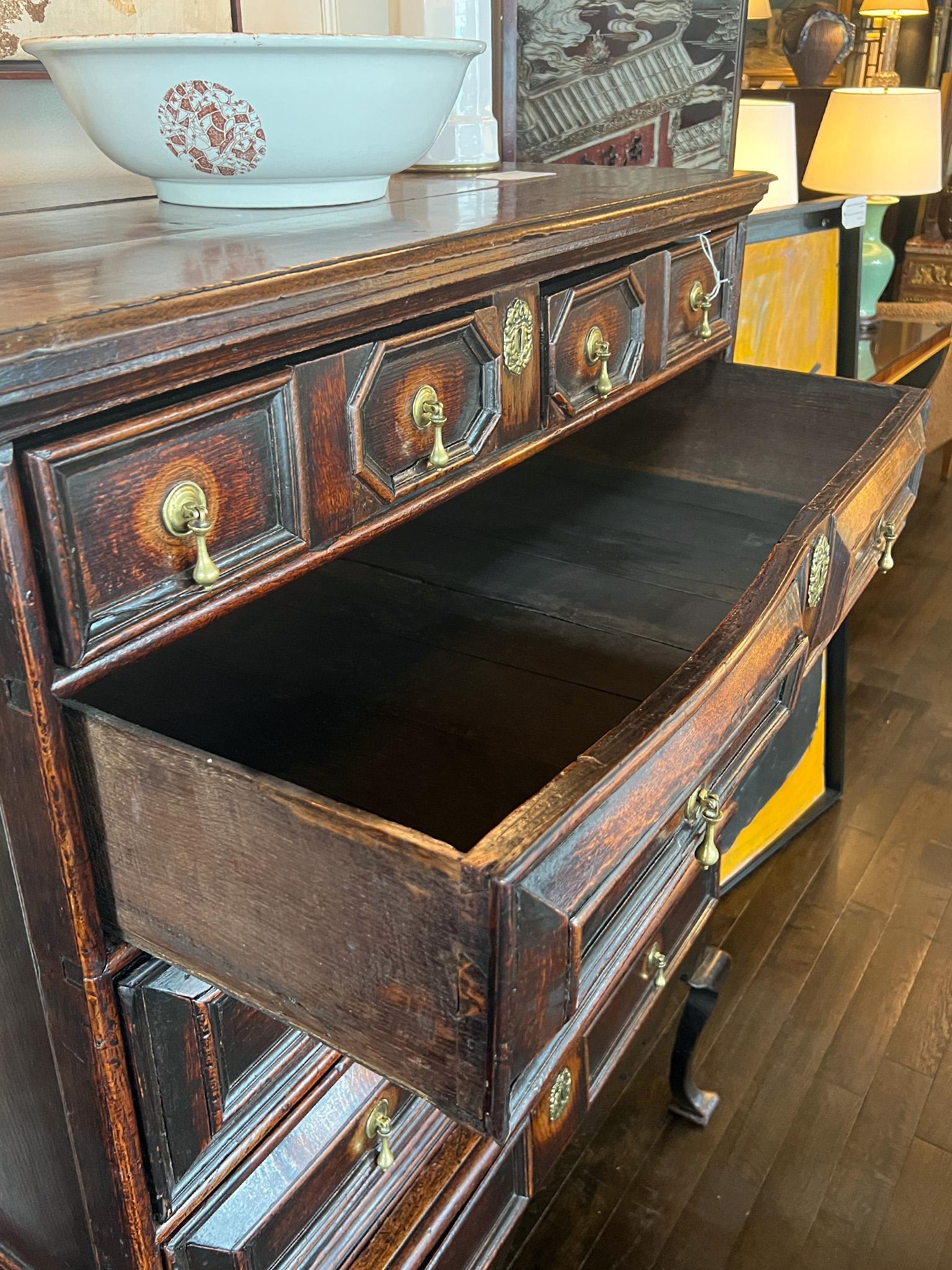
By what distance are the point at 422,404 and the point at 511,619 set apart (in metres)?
0.39

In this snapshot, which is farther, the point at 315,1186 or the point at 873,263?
the point at 873,263

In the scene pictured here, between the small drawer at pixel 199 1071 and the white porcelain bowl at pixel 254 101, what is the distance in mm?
490

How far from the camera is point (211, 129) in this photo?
633mm

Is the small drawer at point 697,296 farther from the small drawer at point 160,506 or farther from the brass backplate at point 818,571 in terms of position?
the small drawer at point 160,506

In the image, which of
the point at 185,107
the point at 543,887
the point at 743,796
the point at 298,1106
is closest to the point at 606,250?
the point at 185,107

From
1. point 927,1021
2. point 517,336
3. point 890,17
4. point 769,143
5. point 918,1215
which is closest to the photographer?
point 517,336

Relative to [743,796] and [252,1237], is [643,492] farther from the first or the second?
[252,1237]

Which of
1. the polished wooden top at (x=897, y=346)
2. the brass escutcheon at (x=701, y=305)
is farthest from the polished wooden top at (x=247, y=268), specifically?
the polished wooden top at (x=897, y=346)

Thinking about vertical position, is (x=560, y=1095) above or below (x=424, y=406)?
below

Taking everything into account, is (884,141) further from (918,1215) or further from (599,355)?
(918,1215)

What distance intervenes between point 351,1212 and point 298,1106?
0.13 m

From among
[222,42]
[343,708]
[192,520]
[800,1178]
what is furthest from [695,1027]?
[222,42]

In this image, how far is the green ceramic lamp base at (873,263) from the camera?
2.74 m

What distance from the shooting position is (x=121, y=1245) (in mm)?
677
